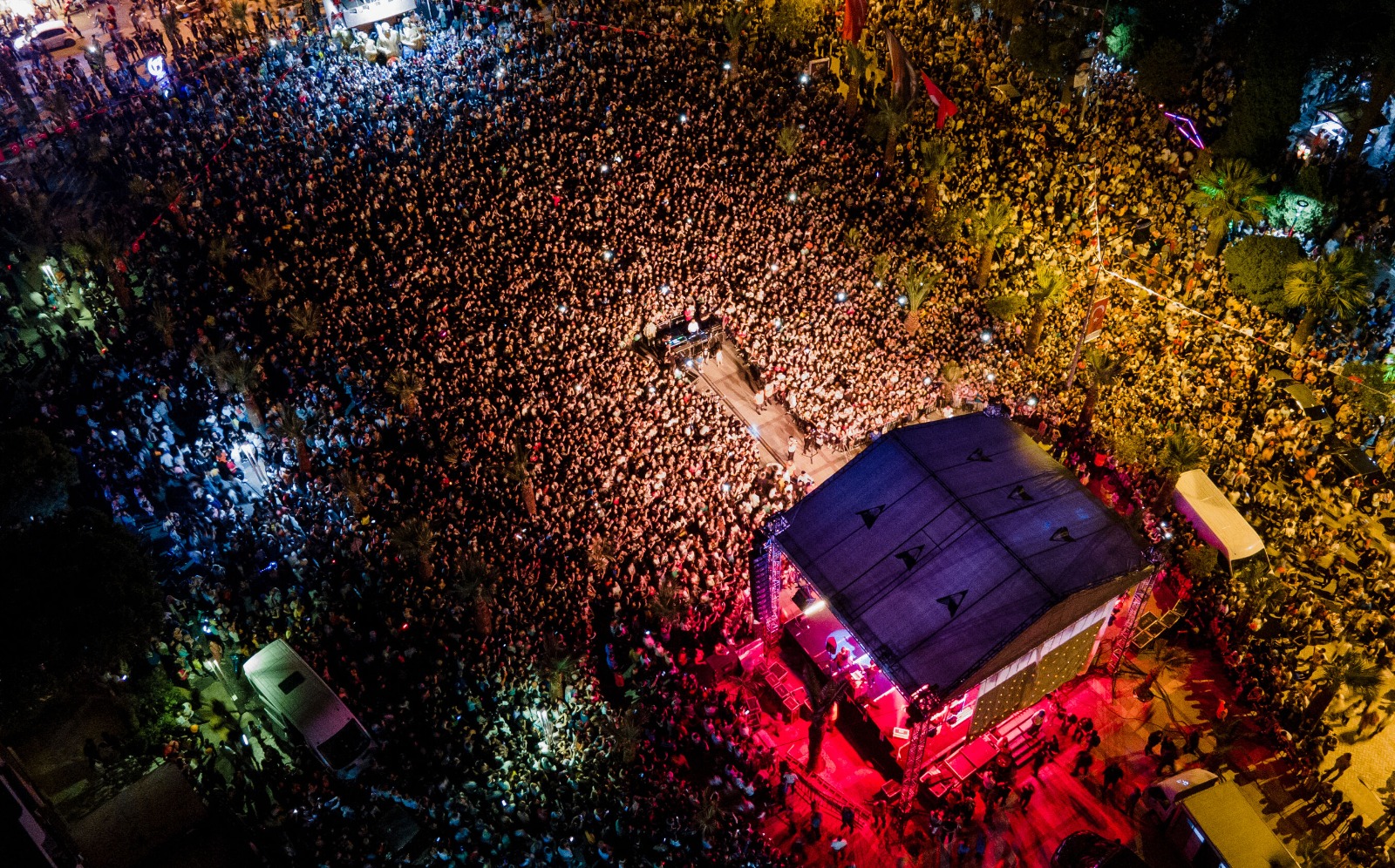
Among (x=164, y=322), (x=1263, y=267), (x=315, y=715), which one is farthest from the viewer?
(x=1263, y=267)

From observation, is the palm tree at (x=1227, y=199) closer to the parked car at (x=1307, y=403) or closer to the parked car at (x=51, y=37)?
the parked car at (x=1307, y=403)

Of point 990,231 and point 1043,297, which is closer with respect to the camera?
point 1043,297

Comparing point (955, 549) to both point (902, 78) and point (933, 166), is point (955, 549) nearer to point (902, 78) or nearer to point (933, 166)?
point (933, 166)

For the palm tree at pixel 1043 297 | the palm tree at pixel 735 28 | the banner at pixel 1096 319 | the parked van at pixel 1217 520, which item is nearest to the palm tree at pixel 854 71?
the palm tree at pixel 735 28

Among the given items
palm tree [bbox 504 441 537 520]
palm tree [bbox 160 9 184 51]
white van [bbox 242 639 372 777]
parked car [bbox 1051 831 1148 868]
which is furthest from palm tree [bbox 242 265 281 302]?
parked car [bbox 1051 831 1148 868]

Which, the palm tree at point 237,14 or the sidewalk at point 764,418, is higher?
the palm tree at point 237,14

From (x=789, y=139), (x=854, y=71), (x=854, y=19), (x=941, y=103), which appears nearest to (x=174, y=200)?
(x=789, y=139)

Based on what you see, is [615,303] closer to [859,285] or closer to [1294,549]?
[859,285]
